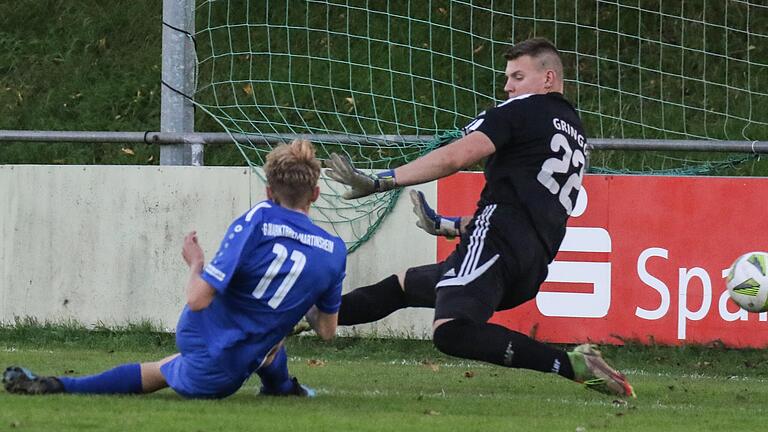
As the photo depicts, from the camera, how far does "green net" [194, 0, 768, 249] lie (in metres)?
12.3

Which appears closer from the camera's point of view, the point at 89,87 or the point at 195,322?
the point at 195,322

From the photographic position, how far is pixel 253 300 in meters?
6.14

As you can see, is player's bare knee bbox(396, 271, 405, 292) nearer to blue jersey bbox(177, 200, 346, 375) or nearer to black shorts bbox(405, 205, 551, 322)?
black shorts bbox(405, 205, 551, 322)

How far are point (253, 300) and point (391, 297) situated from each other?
147 cm

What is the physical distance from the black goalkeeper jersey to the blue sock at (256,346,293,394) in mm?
1282

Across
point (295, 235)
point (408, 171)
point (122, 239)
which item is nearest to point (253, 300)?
point (295, 235)

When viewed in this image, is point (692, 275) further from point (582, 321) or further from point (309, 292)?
point (309, 292)

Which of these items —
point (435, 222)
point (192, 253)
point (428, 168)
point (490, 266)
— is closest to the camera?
point (192, 253)

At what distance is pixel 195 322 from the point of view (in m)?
6.17

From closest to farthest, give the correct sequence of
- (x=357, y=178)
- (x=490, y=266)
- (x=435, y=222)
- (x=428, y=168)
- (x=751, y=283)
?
(x=357, y=178), (x=428, y=168), (x=490, y=266), (x=751, y=283), (x=435, y=222)

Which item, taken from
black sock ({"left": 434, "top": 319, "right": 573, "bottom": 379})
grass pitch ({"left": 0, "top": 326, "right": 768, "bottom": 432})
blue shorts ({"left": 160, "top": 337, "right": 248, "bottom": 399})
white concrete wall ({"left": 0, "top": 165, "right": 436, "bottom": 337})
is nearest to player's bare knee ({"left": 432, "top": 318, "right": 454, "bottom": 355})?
black sock ({"left": 434, "top": 319, "right": 573, "bottom": 379})

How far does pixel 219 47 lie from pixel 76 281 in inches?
153

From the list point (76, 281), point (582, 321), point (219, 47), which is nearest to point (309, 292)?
point (582, 321)

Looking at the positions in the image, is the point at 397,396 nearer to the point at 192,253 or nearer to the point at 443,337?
the point at 443,337
